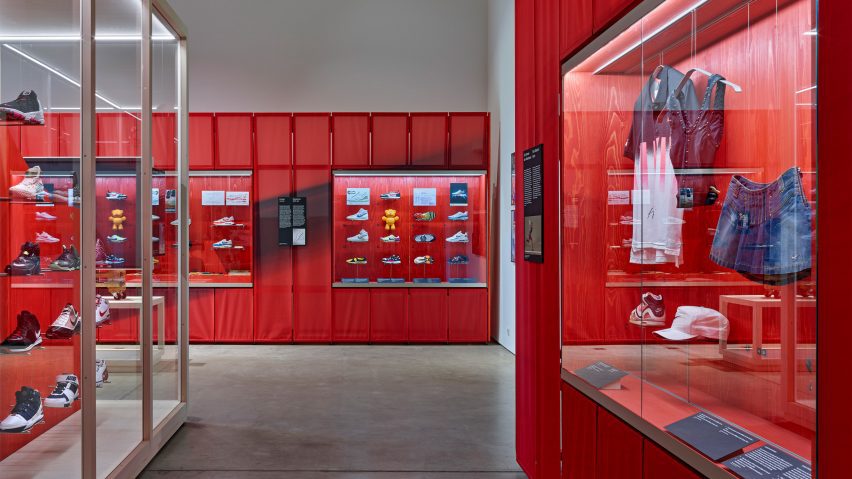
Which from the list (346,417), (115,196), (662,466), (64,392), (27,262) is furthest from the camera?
(346,417)

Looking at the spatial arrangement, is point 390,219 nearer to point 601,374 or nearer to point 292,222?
point 292,222

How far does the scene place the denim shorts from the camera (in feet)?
5.98

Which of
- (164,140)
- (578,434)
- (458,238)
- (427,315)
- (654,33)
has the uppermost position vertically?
(654,33)

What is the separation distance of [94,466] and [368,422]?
2.42 m

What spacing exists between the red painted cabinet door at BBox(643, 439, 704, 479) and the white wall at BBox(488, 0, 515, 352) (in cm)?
569

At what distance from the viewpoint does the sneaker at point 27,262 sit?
9.39ft

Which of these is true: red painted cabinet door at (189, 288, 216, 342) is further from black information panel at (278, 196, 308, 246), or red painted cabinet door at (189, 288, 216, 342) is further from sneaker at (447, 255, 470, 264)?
sneaker at (447, 255, 470, 264)

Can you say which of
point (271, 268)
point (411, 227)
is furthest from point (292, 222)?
point (411, 227)

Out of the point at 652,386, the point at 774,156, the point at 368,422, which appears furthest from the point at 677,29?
the point at 368,422

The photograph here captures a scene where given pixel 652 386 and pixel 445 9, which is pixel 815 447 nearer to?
pixel 652 386

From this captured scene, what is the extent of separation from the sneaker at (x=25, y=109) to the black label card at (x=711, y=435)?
334 cm

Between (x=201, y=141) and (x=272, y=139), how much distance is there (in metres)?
1.10

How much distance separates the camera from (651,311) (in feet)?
9.32

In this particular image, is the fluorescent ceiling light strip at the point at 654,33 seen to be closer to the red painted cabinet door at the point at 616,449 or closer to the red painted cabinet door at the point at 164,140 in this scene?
the red painted cabinet door at the point at 616,449
